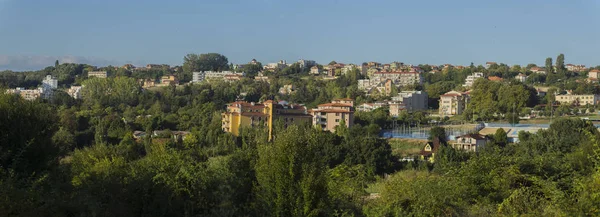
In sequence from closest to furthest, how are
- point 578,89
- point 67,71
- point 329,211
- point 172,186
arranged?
point 329,211, point 172,186, point 578,89, point 67,71

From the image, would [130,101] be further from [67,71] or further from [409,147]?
[67,71]

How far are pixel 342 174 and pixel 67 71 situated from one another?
176 feet

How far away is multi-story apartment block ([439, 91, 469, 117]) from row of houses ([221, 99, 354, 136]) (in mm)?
9405

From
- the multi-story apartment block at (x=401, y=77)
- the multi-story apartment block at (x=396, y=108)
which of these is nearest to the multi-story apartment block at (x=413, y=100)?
the multi-story apartment block at (x=396, y=108)

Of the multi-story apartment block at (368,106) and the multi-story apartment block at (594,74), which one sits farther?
the multi-story apartment block at (594,74)

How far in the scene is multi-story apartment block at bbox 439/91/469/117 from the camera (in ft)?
116

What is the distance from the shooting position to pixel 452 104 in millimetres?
35688

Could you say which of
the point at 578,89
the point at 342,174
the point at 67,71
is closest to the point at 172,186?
the point at 342,174

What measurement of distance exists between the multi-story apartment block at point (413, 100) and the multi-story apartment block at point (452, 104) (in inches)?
66.2

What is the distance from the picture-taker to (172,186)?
671 centimetres

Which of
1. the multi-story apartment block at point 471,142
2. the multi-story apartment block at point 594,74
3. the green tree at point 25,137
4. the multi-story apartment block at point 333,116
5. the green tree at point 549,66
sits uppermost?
the green tree at point 549,66

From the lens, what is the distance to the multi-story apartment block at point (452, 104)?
35.5 meters

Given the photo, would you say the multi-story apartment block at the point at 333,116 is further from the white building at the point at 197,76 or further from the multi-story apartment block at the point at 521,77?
the white building at the point at 197,76

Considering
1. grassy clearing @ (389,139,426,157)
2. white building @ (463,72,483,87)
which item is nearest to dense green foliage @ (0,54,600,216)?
grassy clearing @ (389,139,426,157)
